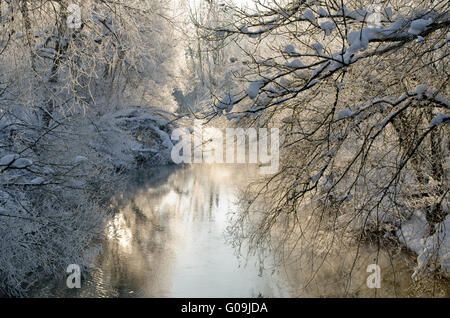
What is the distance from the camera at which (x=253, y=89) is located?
3.62 m

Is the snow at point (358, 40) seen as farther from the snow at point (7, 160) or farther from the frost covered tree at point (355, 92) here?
the snow at point (7, 160)

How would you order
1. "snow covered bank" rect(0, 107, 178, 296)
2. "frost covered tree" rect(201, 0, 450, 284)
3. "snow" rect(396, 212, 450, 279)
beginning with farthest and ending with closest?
1. "snow" rect(396, 212, 450, 279)
2. "snow covered bank" rect(0, 107, 178, 296)
3. "frost covered tree" rect(201, 0, 450, 284)

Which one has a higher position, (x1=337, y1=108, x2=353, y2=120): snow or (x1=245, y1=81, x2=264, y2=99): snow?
(x1=245, y1=81, x2=264, y2=99): snow

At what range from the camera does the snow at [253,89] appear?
3.59m

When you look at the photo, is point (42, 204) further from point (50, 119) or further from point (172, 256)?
point (172, 256)

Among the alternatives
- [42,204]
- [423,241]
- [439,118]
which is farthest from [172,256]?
[439,118]

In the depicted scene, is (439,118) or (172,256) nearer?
(439,118)

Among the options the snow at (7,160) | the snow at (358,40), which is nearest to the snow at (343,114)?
the snow at (358,40)

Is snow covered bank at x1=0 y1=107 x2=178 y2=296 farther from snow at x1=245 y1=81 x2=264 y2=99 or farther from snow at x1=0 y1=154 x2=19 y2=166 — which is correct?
snow at x1=245 y1=81 x2=264 y2=99

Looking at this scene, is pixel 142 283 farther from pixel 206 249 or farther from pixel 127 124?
pixel 127 124

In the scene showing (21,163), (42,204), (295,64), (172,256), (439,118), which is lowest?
(172,256)

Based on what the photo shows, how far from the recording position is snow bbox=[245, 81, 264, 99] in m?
3.59

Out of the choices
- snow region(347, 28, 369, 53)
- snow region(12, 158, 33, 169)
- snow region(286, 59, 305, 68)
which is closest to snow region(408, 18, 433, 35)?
snow region(347, 28, 369, 53)
